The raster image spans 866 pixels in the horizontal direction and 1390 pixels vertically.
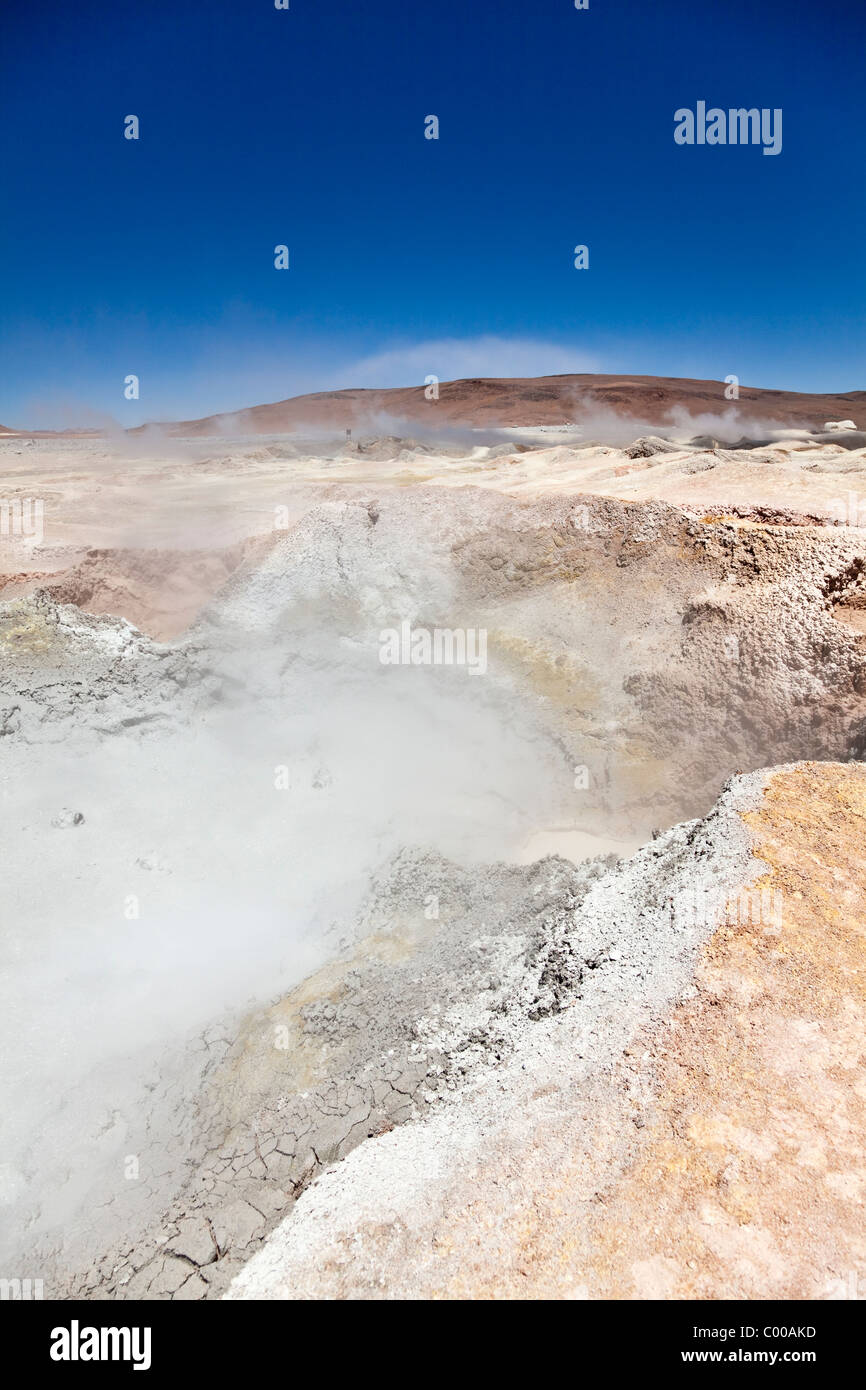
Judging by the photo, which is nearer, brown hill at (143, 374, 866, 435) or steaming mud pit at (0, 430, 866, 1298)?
steaming mud pit at (0, 430, 866, 1298)

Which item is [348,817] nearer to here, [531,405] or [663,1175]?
[663,1175]

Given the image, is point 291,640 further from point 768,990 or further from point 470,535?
point 768,990

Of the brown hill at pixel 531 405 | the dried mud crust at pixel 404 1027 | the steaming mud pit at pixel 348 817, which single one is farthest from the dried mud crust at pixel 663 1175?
the brown hill at pixel 531 405

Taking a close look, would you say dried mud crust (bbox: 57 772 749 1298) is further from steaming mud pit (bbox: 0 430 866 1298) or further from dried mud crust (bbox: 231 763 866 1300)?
dried mud crust (bbox: 231 763 866 1300)

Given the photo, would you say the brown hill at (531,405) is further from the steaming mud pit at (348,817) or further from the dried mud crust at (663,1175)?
the dried mud crust at (663,1175)

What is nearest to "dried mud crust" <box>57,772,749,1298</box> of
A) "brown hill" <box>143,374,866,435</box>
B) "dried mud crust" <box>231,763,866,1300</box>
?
"dried mud crust" <box>231,763,866,1300</box>

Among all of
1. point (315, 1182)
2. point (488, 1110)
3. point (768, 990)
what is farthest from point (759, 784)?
point (315, 1182)

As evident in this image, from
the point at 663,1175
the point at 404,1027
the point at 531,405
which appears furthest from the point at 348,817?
the point at 531,405
